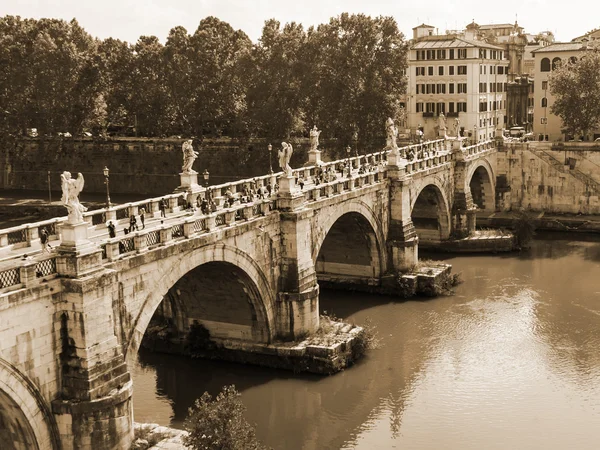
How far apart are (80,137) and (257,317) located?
48696 mm

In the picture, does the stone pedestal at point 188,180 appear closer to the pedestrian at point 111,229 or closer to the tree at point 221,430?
the pedestrian at point 111,229

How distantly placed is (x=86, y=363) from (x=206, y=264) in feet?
28.8

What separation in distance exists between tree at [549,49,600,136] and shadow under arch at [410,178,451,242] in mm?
17607

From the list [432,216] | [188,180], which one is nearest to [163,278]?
[188,180]

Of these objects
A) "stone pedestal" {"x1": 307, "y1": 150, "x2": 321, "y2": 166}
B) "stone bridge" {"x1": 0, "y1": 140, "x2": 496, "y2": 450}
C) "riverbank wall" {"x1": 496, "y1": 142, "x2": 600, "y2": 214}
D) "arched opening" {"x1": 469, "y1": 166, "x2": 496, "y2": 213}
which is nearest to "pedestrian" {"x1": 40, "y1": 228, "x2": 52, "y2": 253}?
"stone bridge" {"x1": 0, "y1": 140, "x2": 496, "y2": 450}

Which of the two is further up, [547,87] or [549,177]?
[547,87]

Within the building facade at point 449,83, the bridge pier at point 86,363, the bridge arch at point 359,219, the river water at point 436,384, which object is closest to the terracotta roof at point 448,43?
the building facade at point 449,83

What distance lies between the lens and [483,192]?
2403 inches

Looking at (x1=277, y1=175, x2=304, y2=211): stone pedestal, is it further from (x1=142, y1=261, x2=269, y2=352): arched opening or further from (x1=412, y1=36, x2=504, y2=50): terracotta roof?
(x1=412, y1=36, x2=504, y2=50): terracotta roof

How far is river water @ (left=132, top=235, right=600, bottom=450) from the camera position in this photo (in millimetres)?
26469

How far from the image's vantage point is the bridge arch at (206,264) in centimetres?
2389

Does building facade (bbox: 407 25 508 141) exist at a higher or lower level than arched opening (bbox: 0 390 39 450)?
higher

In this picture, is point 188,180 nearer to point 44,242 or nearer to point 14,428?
point 44,242

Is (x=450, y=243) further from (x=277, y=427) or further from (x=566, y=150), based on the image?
(x=277, y=427)
